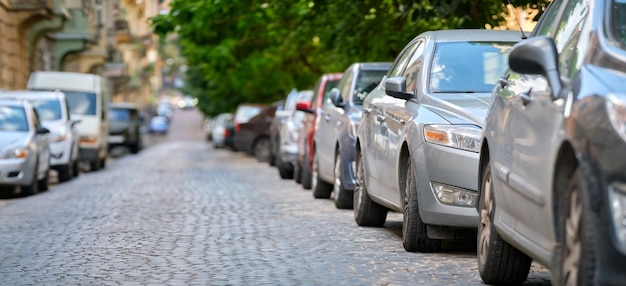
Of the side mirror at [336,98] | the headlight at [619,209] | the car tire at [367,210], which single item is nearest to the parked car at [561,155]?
the headlight at [619,209]

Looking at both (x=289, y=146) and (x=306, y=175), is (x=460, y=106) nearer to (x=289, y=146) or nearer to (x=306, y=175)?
(x=306, y=175)

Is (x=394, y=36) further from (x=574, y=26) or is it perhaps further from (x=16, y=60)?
(x=16, y=60)

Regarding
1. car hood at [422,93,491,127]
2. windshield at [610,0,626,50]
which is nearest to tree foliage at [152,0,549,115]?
car hood at [422,93,491,127]

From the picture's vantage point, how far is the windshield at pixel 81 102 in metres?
33.9

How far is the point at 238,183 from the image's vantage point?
24.0 metres

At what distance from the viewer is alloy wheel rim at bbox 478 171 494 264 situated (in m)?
8.13

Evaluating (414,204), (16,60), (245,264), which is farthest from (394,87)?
(16,60)

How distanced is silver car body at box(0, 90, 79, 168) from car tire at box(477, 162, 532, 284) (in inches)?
761

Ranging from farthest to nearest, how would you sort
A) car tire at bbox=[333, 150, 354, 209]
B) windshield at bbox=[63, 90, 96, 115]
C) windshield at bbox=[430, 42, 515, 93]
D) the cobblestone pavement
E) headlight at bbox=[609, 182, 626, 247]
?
windshield at bbox=[63, 90, 96, 115] < car tire at bbox=[333, 150, 354, 209] < windshield at bbox=[430, 42, 515, 93] < the cobblestone pavement < headlight at bbox=[609, 182, 626, 247]

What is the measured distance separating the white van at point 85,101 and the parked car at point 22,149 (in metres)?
9.89

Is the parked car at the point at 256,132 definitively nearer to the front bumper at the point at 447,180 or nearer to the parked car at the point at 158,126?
the front bumper at the point at 447,180

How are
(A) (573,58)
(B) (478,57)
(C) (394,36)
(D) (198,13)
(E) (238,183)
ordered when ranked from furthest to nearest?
(D) (198,13)
(E) (238,183)
(C) (394,36)
(B) (478,57)
(A) (573,58)

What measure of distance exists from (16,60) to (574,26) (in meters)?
37.1

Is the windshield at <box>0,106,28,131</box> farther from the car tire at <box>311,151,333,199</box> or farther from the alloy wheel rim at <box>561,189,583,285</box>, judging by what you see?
the alloy wheel rim at <box>561,189,583,285</box>
